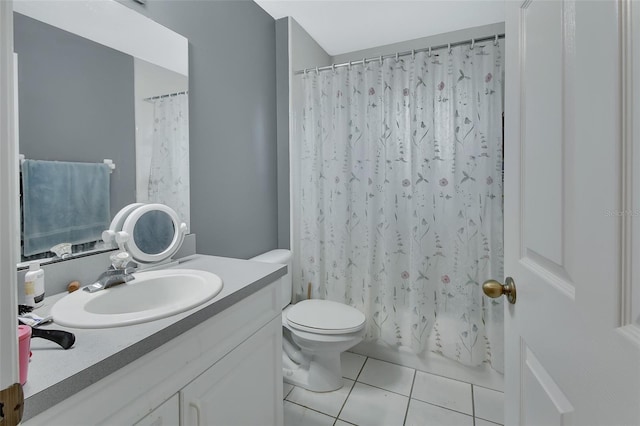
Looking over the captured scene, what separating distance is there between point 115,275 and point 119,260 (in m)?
0.08

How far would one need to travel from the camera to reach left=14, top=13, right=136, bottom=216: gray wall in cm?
90

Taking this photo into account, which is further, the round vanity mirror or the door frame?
the round vanity mirror

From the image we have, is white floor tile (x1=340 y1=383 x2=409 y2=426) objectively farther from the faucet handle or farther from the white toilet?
the faucet handle

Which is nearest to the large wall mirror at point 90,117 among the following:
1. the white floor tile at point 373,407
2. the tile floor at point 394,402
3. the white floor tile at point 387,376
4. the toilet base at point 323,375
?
the toilet base at point 323,375

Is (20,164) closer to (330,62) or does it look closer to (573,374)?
(573,374)

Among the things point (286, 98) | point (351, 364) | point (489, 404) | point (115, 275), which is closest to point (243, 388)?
point (115, 275)

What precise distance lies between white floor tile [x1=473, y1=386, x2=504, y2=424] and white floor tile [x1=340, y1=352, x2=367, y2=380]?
68cm

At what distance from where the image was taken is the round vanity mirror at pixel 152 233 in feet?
3.72

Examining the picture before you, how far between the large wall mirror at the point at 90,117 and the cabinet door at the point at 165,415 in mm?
625

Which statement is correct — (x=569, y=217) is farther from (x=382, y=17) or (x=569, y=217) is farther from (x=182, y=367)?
(x=382, y=17)

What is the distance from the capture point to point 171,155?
53.8 inches

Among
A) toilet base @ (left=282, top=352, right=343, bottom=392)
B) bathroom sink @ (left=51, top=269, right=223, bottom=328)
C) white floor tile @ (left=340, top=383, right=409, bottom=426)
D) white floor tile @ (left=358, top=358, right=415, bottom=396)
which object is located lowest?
white floor tile @ (left=340, top=383, right=409, bottom=426)

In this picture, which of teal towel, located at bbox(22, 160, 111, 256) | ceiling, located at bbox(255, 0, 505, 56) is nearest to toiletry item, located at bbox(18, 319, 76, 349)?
teal towel, located at bbox(22, 160, 111, 256)

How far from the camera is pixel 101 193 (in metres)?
1.11
